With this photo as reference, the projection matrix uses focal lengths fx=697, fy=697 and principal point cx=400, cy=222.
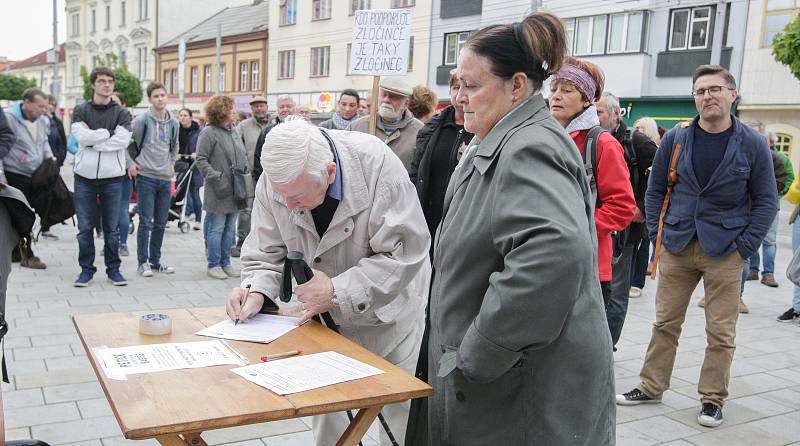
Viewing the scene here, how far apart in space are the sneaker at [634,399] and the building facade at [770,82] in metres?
18.2

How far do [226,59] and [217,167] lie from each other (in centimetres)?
3503

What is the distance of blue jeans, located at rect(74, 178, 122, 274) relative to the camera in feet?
21.6

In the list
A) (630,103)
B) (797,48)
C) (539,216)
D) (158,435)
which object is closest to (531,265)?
(539,216)

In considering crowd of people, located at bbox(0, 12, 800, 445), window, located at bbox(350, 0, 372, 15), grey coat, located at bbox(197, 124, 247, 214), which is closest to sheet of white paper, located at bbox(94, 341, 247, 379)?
crowd of people, located at bbox(0, 12, 800, 445)

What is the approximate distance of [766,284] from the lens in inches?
332

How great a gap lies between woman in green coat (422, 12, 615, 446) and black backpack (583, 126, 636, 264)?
3.69 ft

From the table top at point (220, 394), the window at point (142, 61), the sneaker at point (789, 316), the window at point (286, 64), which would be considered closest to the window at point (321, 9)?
the window at point (286, 64)

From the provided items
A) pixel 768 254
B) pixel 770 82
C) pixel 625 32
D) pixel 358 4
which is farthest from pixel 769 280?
pixel 358 4

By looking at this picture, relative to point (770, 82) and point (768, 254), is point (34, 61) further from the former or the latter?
point (768, 254)

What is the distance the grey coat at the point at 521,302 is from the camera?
1.62 metres

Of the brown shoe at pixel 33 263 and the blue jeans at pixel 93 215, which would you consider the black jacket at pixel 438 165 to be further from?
the brown shoe at pixel 33 263

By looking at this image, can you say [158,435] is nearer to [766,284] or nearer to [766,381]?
[766,381]

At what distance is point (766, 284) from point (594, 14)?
692 inches

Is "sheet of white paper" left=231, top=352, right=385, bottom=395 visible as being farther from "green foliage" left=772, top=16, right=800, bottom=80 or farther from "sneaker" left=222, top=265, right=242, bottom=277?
"green foliage" left=772, top=16, right=800, bottom=80
